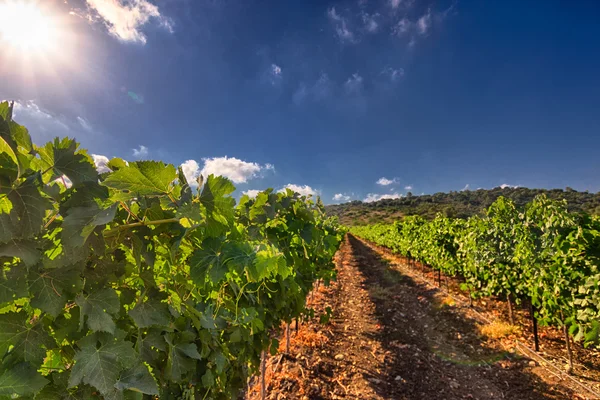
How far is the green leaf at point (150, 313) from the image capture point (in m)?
1.15

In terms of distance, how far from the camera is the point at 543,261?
279 inches

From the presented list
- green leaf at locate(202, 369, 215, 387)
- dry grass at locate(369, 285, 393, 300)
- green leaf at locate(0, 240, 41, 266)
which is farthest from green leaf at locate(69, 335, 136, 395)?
dry grass at locate(369, 285, 393, 300)

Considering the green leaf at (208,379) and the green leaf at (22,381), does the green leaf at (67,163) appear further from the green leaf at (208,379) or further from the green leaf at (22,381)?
the green leaf at (208,379)

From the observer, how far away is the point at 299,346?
22.0 feet

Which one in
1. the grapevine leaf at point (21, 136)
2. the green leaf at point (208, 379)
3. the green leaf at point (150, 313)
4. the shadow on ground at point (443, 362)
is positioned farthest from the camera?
the shadow on ground at point (443, 362)

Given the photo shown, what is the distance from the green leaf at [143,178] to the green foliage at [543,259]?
642cm

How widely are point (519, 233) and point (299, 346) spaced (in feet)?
22.8

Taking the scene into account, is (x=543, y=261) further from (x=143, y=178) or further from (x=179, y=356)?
(x=143, y=178)

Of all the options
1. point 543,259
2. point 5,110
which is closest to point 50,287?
point 5,110

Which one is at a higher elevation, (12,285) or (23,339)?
(12,285)

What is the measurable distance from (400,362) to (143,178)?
7.16m

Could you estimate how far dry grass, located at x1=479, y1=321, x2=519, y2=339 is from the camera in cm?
780

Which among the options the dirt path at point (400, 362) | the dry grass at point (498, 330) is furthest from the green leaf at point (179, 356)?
the dry grass at point (498, 330)

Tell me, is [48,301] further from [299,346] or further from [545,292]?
[545,292]
